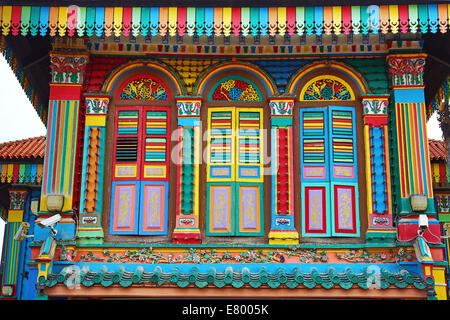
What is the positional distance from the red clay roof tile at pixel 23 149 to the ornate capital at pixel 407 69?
761 centimetres

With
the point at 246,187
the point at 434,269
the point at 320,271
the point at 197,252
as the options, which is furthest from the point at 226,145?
the point at 434,269

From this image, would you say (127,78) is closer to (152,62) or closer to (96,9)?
(152,62)

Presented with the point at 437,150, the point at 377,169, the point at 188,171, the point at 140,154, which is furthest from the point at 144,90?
the point at 437,150

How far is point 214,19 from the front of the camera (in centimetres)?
1036

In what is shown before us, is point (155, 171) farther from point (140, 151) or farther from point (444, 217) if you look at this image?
point (444, 217)

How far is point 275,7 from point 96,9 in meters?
2.78

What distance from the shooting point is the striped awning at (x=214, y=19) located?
10266mm

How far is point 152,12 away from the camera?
10391 millimetres

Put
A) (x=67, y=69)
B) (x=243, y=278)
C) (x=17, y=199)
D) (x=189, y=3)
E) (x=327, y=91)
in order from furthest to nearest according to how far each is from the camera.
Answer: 1. (x=17, y=199)
2. (x=327, y=91)
3. (x=67, y=69)
4. (x=189, y=3)
5. (x=243, y=278)

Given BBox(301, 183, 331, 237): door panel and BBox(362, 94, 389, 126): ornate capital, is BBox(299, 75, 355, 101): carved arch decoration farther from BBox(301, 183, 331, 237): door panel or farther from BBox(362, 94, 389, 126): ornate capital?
BBox(301, 183, 331, 237): door panel

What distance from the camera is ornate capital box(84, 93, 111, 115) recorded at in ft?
36.3

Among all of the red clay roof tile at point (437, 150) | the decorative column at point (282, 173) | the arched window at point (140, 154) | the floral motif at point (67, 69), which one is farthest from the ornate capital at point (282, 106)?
the red clay roof tile at point (437, 150)

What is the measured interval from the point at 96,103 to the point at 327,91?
386 cm

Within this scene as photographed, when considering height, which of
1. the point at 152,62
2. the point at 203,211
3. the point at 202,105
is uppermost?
the point at 152,62
